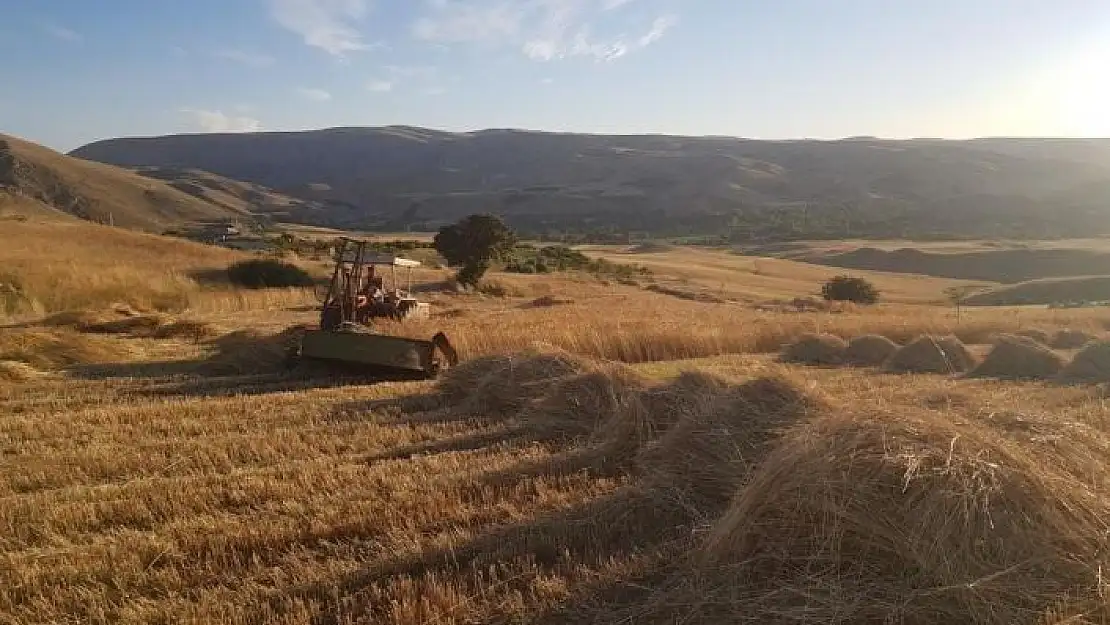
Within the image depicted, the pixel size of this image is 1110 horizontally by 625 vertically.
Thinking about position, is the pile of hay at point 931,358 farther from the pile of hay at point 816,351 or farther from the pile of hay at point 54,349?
the pile of hay at point 54,349

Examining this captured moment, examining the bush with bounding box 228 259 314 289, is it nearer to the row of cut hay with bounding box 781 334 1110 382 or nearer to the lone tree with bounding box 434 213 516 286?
the lone tree with bounding box 434 213 516 286

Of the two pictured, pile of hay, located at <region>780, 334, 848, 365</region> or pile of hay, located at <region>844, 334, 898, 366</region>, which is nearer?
pile of hay, located at <region>844, 334, 898, 366</region>

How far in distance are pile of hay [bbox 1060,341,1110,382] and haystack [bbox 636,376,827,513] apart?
21.4ft

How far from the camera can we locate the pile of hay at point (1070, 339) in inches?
629

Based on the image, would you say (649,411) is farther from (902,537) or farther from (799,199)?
(799,199)

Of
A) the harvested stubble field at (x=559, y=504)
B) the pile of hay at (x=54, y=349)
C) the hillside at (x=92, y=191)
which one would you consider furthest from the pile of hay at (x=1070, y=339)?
the hillside at (x=92, y=191)

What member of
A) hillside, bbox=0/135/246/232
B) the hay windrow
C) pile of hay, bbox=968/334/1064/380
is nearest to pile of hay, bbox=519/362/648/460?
the hay windrow

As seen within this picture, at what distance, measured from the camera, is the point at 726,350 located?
55.7 ft

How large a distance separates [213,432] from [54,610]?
14.9 feet

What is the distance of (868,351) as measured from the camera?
50.2 ft

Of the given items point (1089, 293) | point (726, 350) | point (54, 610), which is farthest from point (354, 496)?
point (1089, 293)

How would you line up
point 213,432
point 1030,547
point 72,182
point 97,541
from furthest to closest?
point 72,182
point 213,432
point 97,541
point 1030,547

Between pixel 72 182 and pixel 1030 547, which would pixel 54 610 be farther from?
pixel 72 182

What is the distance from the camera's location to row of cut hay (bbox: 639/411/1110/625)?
4230 mm
